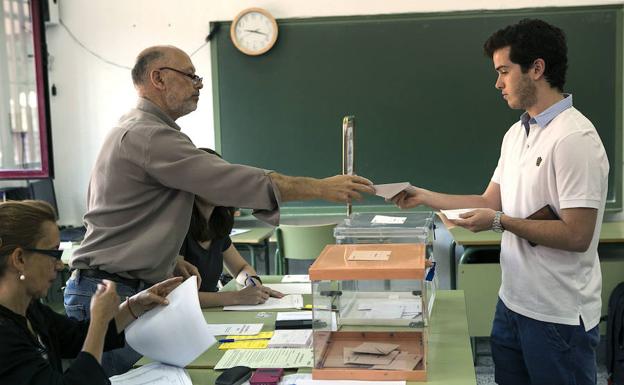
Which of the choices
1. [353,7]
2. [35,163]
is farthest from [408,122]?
[35,163]

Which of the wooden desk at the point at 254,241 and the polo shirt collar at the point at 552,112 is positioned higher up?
the polo shirt collar at the point at 552,112

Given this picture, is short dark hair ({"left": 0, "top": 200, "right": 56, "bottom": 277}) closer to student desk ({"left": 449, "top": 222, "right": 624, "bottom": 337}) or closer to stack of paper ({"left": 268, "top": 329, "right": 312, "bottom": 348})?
stack of paper ({"left": 268, "top": 329, "right": 312, "bottom": 348})

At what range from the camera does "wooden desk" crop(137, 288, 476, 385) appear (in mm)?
1701

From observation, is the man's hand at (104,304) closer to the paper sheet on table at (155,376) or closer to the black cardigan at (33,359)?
the black cardigan at (33,359)

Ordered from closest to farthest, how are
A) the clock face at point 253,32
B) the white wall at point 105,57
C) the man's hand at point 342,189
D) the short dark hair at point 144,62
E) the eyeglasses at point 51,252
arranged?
1. the eyeglasses at point 51,252
2. the man's hand at point 342,189
3. the short dark hair at point 144,62
4. the clock face at point 253,32
5. the white wall at point 105,57

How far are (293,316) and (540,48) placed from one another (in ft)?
3.88

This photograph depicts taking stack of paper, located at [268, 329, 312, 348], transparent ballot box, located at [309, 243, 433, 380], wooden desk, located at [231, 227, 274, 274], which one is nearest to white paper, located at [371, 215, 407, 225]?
transparent ballot box, located at [309, 243, 433, 380]

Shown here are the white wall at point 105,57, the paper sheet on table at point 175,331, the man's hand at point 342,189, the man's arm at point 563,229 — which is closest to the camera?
the paper sheet on table at point 175,331

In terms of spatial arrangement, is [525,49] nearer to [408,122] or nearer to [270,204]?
[270,204]

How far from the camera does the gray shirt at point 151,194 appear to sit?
202cm

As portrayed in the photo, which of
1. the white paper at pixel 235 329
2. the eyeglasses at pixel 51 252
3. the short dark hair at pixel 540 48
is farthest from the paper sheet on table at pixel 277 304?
the short dark hair at pixel 540 48

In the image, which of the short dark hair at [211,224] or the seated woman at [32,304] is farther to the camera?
the short dark hair at [211,224]

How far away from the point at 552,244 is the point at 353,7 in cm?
313

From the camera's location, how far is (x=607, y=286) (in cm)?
388
